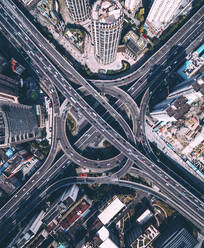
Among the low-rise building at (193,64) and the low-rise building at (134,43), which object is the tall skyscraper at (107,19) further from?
the low-rise building at (193,64)

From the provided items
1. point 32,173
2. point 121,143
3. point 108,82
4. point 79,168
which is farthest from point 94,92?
point 32,173

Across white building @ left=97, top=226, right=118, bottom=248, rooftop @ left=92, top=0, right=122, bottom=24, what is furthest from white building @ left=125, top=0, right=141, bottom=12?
white building @ left=97, top=226, right=118, bottom=248

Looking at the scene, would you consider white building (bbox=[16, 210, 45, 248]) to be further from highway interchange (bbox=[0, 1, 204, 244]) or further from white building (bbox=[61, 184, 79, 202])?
white building (bbox=[61, 184, 79, 202])

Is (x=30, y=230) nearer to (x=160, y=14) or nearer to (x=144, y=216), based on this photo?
(x=144, y=216)

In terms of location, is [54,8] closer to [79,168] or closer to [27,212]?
[79,168]

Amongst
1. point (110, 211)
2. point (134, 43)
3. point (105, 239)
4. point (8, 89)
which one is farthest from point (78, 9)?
point (105, 239)

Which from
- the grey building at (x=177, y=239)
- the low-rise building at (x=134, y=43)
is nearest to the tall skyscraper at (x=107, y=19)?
the low-rise building at (x=134, y=43)
